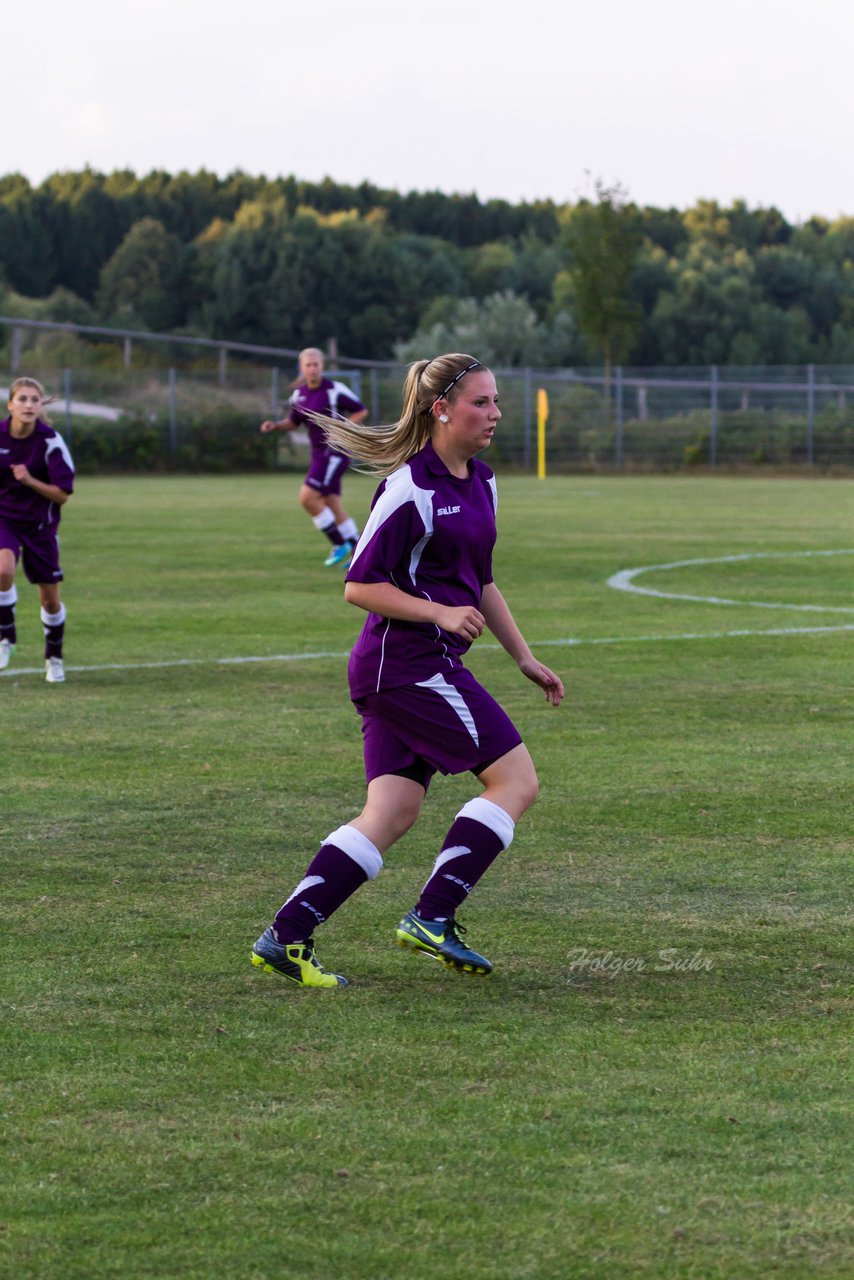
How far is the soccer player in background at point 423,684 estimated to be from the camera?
4859 millimetres

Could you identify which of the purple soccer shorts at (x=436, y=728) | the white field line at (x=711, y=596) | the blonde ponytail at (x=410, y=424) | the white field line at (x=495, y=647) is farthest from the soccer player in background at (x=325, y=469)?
→ the purple soccer shorts at (x=436, y=728)

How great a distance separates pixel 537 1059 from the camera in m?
4.14

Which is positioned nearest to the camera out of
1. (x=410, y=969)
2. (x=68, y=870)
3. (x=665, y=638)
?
(x=410, y=969)

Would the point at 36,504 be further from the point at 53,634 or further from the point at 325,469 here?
the point at 325,469

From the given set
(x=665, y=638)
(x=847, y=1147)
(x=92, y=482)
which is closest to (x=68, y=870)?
(x=847, y=1147)

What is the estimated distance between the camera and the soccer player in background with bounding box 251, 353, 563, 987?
191 inches

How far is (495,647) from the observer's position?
12289 millimetres

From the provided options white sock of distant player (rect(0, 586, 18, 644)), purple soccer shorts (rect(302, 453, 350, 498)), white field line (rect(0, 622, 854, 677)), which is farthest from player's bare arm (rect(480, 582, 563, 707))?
purple soccer shorts (rect(302, 453, 350, 498))

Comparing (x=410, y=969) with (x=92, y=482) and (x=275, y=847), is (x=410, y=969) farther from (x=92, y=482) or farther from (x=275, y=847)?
(x=92, y=482)

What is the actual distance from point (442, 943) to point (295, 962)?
1.38 ft

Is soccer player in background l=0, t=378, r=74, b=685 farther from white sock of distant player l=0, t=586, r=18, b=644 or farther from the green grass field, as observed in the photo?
the green grass field

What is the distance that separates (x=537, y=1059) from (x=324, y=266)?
354 ft

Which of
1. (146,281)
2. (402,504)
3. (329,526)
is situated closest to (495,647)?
(329,526)

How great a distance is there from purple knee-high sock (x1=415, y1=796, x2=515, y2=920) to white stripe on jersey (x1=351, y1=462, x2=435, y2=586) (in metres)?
0.71
